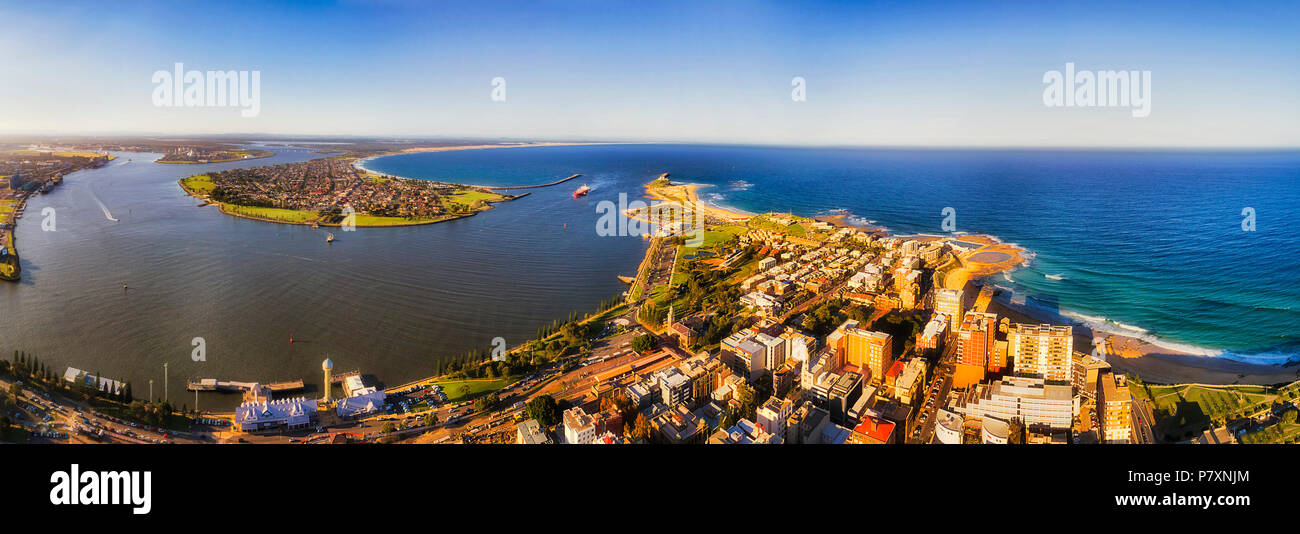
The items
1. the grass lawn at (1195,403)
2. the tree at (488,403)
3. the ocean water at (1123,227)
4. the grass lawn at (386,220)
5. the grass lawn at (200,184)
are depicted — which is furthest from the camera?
the grass lawn at (200,184)

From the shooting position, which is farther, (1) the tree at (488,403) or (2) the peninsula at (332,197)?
(2) the peninsula at (332,197)

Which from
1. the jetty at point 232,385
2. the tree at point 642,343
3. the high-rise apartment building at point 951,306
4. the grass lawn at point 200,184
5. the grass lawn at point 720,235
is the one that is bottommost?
the jetty at point 232,385

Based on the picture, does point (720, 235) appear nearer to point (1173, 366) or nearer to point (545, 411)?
point (1173, 366)

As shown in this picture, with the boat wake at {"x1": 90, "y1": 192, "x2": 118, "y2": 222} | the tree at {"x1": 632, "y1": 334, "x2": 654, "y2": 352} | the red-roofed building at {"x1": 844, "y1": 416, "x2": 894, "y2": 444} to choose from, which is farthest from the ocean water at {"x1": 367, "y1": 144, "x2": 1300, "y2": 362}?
the boat wake at {"x1": 90, "y1": 192, "x2": 118, "y2": 222}

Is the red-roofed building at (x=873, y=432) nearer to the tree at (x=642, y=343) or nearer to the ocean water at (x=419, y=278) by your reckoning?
the tree at (x=642, y=343)

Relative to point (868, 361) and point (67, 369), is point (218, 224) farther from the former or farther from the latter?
point (868, 361)
